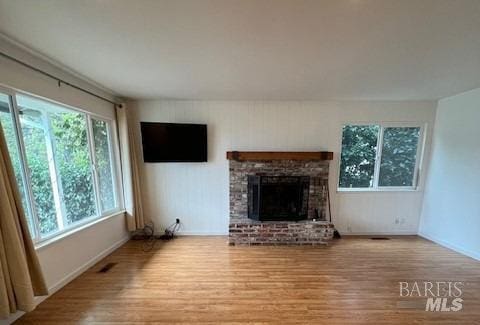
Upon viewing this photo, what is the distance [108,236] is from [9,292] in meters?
1.36

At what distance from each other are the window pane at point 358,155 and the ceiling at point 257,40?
951mm

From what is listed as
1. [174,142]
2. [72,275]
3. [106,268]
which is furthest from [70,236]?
[174,142]

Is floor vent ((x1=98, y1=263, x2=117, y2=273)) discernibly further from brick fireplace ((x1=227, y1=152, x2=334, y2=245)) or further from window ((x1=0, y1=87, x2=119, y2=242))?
brick fireplace ((x1=227, y1=152, x2=334, y2=245))

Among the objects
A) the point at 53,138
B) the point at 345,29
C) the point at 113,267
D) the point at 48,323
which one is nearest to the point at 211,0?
the point at 345,29

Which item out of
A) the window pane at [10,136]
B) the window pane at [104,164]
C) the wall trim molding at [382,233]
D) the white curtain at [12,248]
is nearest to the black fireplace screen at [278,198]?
the wall trim molding at [382,233]

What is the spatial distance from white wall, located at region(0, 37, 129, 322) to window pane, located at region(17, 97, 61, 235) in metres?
0.21

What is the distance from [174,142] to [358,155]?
333 centimetres

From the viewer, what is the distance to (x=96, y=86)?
253 cm

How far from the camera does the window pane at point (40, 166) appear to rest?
1825 millimetres

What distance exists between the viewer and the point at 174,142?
3.09 m

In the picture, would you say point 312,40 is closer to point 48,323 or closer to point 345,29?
point 345,29

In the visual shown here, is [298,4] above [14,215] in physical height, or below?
above

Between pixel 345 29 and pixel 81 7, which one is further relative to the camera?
pixel 345 29

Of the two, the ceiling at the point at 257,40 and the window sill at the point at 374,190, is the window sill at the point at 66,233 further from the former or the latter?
the window sill at the point at 374,190
